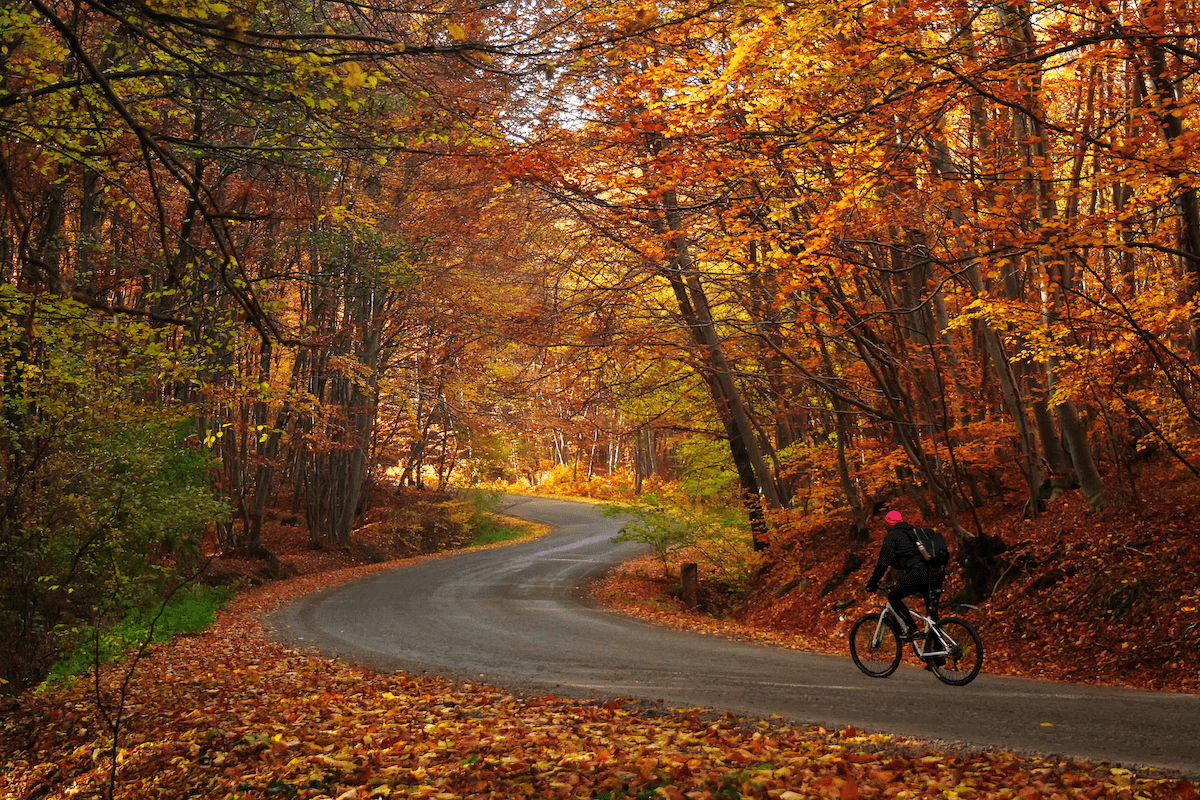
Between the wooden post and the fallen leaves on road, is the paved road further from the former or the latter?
the wooden post

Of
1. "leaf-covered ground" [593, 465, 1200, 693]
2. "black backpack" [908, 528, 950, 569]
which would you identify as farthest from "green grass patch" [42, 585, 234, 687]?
"leaf-covered ground" [593, 465, 1200, 693]

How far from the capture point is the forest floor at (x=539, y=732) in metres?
4.98

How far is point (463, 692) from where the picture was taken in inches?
336

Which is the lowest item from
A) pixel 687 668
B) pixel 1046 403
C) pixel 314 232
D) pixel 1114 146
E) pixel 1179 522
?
pixel 687 668

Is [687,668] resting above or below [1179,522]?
below

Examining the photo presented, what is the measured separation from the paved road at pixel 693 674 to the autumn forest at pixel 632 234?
344 cm

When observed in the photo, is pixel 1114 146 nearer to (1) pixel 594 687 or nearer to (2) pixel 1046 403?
(2) pixel 1046 403

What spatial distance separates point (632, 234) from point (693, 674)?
9.14 m

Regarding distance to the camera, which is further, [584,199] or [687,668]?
[584,199]

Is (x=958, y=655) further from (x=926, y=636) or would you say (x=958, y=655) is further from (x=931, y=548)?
(x=931, y=548)

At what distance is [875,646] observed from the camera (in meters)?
9.38

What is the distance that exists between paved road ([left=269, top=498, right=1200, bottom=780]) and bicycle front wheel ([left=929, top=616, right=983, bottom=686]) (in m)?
0.15

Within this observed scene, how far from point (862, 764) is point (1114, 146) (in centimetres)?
621

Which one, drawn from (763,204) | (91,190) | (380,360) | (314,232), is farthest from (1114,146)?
(380,360)
